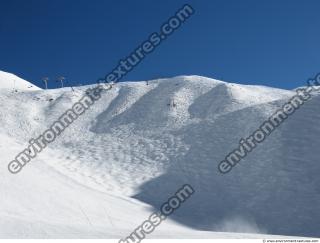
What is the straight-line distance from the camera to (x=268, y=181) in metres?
23.2

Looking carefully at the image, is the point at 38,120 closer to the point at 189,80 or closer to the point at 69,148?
the point at 69,148

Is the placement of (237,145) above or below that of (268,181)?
above

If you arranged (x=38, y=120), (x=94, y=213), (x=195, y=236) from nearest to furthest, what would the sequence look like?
(x=195, y=236) < (x=94, y=213) < (x=38, y=120)

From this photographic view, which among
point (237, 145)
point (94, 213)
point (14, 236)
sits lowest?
point (14, 236)

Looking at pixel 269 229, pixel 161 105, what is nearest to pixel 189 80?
pixel 161 105

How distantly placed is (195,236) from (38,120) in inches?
1146
